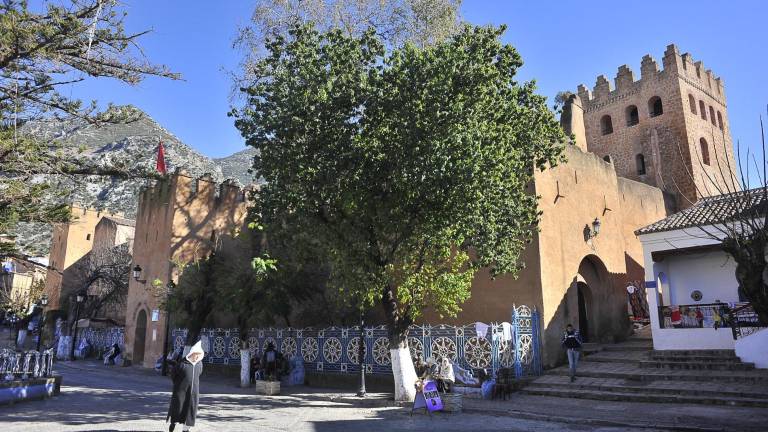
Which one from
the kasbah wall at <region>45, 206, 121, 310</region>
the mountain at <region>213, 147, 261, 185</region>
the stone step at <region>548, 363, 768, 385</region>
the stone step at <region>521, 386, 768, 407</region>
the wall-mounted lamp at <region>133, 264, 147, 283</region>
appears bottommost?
the stone step at <region>521, 386, 768, 407</region>

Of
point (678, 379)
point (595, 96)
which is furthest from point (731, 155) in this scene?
point (678, 379)

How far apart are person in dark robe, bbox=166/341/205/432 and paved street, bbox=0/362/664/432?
93cm

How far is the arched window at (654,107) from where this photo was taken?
98.6 ft

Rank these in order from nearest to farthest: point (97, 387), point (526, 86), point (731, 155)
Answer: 1. point (526, 86)
2. point (97, 387)
3. point (731, 155)

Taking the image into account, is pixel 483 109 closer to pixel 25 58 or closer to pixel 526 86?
pixel 526 86

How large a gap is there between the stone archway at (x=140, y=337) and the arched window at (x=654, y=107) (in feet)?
94.5

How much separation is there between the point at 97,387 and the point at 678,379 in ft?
52.1

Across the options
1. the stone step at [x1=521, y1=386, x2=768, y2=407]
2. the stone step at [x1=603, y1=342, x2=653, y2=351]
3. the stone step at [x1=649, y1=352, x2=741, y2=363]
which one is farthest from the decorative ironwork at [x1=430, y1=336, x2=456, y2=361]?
the stone step at [x1=649, y1=352, x2=741, y2=363]

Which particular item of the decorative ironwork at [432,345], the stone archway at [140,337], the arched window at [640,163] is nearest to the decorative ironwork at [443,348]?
the decorative ironwork at [432,345]

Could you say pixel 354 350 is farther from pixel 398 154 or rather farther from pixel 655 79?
pixel 655 79

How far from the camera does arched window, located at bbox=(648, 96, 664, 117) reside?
3006cm

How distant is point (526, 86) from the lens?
40.4 feet

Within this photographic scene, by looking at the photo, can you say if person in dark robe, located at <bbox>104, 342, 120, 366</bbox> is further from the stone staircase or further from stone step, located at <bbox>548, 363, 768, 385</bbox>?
stone step, located at <bbox>548, 363, 768, 385</bbox>

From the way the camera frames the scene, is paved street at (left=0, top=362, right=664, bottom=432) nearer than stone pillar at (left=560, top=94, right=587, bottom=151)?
Yes
